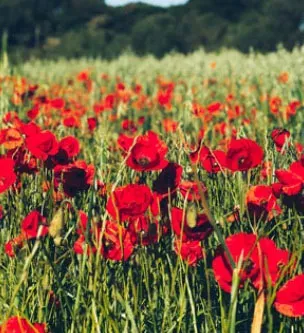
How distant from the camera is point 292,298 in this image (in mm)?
948

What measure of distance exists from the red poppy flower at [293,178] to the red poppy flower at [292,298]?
24cm

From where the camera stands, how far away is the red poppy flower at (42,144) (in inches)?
51.8

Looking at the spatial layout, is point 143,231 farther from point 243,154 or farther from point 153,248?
point 243,154

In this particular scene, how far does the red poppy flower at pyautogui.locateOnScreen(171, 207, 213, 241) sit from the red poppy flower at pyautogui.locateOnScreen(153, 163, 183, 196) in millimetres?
109

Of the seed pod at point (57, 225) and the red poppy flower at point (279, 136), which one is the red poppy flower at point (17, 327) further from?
the red poppy flower at point (279, 136)

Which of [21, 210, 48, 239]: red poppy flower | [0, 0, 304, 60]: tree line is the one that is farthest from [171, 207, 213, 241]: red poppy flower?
[0, 0, 304, 60]: tree line

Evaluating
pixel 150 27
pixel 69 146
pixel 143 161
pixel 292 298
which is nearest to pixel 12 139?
pixel 69 146

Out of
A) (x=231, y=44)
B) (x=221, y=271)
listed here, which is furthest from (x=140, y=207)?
(x=231, y=44)

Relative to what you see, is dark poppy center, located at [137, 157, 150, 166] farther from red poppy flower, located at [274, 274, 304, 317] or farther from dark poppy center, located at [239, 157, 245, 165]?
red poppy flower, located at [274, 274, 304, 317]

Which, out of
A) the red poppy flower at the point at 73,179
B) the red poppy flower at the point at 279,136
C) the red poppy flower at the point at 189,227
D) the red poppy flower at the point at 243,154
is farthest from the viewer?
the red poppy flower at the point at 279,136

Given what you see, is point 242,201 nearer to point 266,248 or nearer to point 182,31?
point 266,248

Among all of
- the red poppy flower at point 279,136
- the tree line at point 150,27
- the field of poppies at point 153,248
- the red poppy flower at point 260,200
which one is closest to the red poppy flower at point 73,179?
the field of poppies at point 153,248

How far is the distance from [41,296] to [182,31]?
2350cm

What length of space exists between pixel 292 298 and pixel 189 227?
0.77 ft
